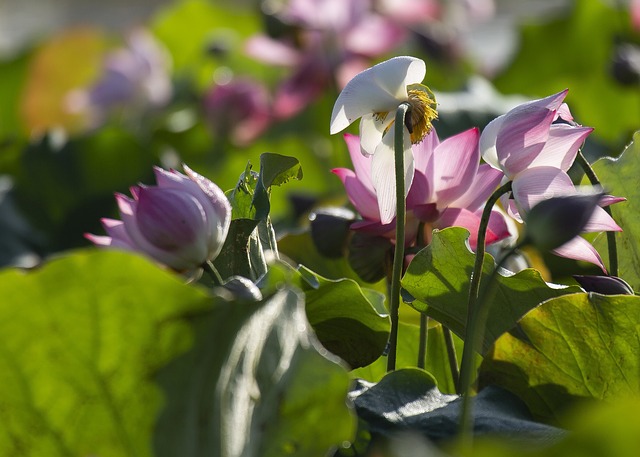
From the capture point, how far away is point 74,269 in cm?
44

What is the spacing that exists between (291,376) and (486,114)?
85 centimetres

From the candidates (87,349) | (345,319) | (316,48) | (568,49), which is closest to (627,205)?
(345,319)

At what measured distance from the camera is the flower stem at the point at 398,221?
1.80ft

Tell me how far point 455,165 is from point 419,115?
0.16ft

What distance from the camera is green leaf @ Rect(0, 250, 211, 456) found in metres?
0.44

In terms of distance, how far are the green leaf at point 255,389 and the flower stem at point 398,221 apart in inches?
4.9

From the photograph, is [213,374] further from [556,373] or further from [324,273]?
[324,273]

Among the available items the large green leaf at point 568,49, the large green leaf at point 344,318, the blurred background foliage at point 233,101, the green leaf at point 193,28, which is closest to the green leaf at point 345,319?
the large green leaf at point 344,318

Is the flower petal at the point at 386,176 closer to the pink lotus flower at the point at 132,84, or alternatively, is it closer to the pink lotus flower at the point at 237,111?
the pink lotus flower at the point at 237,111

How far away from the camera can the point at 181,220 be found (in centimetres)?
52

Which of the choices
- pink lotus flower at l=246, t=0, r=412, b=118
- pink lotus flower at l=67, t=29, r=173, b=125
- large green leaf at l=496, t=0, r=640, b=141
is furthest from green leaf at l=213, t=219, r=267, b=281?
pink lotus flower at l=67, t=29, r=173, b=125

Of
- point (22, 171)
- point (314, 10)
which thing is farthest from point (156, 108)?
point (22, 171)

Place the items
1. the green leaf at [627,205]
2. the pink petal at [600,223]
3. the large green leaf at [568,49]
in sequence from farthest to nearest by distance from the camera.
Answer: the large green leaf at [568,49], the green leaf at [627,205], the pink petal at [600,223]

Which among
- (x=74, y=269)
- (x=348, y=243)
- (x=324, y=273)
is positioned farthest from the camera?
(x=324, y=273)
